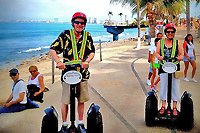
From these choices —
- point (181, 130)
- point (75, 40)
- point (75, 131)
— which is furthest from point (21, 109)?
point (181, 130)

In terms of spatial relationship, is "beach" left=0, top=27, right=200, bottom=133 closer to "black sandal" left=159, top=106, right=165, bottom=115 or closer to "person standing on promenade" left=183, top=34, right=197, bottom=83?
"person standing on promenade" left=183, top=34, right=197, bottom=83

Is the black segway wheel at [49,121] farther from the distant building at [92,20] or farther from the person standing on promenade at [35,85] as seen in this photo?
the distant building at [92,20]

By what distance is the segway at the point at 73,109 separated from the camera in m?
2.92

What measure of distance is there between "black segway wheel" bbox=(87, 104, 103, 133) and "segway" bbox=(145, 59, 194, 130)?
629mm

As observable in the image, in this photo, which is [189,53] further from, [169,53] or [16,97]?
[16,97]

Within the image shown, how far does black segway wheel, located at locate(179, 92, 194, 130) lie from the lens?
11.7 feet

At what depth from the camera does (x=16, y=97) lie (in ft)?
10.8

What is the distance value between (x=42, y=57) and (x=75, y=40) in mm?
348

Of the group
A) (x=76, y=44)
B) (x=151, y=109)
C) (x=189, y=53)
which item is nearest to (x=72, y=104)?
(x=76, y=44)

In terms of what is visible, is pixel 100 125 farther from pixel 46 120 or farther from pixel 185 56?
pixel 185 56

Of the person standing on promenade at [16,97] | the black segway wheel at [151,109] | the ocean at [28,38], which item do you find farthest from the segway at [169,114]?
the person standing on promenade at [16,97]

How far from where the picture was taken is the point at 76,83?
116 inches

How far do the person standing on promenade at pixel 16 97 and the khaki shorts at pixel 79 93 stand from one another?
0.36 meters

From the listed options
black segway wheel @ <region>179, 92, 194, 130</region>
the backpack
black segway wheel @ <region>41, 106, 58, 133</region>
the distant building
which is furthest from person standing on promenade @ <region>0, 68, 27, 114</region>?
black segway wheel @ <region>179, 92, 194, 130</region>
